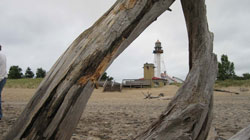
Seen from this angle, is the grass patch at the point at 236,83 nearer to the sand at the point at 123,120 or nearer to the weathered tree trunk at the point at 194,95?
the sand at the point at 123,120

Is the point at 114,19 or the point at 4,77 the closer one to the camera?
the point at 114,19

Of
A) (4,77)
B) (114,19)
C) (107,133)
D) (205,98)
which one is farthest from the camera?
(4,77)

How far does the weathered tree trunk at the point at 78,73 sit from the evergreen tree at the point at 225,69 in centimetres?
3973

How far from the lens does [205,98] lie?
1.36 metres

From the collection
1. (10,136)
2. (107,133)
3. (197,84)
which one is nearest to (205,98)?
(197,84)

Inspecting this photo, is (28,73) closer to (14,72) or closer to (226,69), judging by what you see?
(14,72)

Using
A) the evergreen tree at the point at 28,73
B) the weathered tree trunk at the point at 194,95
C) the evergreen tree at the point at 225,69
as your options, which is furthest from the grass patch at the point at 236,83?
the evergreen tree at the point at 28,73

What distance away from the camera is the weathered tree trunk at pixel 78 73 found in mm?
813

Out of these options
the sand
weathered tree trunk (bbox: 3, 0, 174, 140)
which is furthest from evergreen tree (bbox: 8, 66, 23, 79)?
weathered tree trunk (bbox: 3, 0, 174, 140)

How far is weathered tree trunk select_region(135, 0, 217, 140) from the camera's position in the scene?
1215mm

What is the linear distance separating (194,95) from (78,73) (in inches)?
37.1

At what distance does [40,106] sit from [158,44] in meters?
56.3

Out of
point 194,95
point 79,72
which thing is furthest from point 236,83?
point 79,72

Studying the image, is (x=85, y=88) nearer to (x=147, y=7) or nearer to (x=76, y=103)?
(x=76, y=103)
